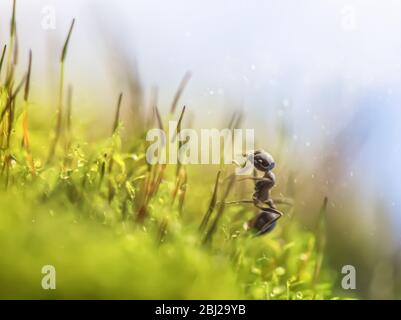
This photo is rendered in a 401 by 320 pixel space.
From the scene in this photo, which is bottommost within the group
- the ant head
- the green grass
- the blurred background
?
the green grass

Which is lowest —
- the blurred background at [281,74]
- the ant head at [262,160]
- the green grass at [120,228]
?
the green grass at [120,228]

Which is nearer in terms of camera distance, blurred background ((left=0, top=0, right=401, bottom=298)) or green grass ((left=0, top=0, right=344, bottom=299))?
green grass ((left=0, top=0, right=344, bottom=299))

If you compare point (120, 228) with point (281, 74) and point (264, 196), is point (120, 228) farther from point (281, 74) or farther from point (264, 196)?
point (281, 74)

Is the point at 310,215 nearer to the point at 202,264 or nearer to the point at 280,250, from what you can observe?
the point at 280,250

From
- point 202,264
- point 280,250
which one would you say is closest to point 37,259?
point 202,264

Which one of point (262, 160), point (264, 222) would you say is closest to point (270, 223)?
point (264, 222)

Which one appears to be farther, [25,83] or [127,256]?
[25,83]
